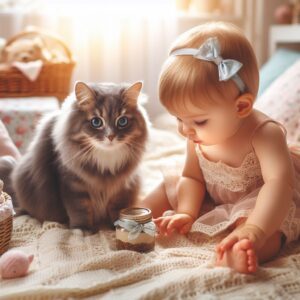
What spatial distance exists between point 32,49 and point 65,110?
Answer: 87cm

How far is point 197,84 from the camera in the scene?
3.73 ft

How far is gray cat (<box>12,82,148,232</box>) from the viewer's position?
4.33 feet

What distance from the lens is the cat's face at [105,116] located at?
51.4 inches

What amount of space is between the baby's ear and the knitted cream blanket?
353 mm

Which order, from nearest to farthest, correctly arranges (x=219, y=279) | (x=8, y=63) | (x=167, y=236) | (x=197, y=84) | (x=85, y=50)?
1. (x=219, y=279)
2. (x=197, y=84)
3. (x=167, y=236)
4. (x=8, y=63)
5. (x=85, y=50)

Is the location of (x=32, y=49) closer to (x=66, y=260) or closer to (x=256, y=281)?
(x=66, y=260)

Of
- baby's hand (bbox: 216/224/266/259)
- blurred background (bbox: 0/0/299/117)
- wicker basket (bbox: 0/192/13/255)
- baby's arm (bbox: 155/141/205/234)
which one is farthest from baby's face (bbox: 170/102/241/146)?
blurred background (bbox: 0/0/299/117)

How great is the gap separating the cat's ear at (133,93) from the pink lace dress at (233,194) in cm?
24

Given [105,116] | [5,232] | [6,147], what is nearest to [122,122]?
[105,116]

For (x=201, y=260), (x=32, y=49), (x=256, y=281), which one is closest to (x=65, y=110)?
(x=201, y=260)

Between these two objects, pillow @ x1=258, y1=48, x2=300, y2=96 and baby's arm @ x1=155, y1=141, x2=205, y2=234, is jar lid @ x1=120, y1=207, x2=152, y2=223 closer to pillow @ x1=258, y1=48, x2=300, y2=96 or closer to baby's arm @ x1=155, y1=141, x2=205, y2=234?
baby's arm @ x1=155, y1=141, x2=205, y2=234

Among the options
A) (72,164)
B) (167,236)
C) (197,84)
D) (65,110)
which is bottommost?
(167,236)

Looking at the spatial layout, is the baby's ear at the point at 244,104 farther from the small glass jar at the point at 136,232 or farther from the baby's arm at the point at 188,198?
the small glass jar at the point at 136,232

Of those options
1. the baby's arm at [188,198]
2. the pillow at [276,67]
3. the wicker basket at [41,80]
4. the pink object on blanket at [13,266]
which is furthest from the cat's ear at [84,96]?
the pillow at [276,67]
